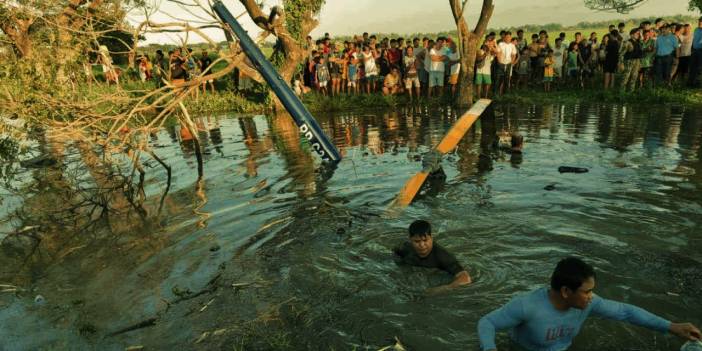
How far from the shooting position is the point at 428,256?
564cm

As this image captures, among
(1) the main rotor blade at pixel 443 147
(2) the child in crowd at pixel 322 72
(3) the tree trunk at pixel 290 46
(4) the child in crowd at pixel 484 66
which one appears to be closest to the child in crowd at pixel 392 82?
(2) the child in crowd at pixel 322 72

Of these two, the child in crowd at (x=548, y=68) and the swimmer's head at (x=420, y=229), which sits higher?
the child in crowd at (x=548, y=68)

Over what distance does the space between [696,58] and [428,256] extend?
56.2 ft

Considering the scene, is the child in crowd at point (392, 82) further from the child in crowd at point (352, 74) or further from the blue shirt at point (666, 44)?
the blue shirt at point (666, 44)

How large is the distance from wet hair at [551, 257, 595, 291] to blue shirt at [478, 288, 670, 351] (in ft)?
1.03

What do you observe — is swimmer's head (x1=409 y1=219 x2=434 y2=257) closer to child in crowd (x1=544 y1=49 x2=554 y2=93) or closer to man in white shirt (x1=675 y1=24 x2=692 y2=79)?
child in crowd (x1=544 y1=49 x2=554 y2=93)

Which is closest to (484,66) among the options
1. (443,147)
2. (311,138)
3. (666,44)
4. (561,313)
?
(666,44)

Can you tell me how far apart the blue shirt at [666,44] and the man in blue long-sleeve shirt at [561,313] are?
16.9m

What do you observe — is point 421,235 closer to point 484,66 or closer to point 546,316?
point 546,316

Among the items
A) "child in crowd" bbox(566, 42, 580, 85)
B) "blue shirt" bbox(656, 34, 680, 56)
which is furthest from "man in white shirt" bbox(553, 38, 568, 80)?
"blue shirt" bbox(656, 34, 680, 56)

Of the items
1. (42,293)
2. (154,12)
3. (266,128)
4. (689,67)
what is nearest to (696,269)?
(42,293)

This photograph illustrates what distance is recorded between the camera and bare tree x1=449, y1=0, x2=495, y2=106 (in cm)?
1709

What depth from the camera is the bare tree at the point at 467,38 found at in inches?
673

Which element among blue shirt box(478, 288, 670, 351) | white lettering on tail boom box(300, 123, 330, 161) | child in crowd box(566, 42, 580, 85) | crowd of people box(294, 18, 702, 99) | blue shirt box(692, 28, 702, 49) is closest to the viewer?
blue shirt box(478, 288, 670, 351)
